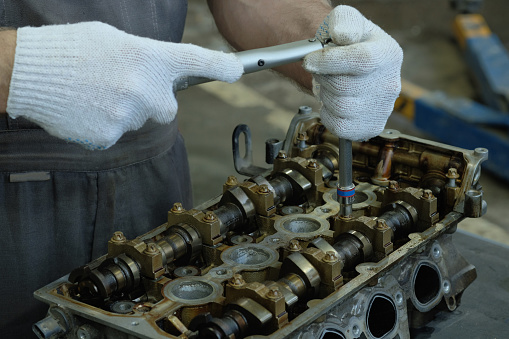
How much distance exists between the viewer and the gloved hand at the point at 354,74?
1.15 meters

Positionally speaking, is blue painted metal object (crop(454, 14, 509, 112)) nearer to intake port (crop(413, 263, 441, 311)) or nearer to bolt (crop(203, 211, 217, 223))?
intake port (crop(413, 263, 441, 311))

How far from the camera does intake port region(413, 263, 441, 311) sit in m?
1.25

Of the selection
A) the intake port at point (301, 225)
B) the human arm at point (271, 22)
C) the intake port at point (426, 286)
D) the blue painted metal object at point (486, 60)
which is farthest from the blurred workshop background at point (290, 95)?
the intake port at point (301, 225)

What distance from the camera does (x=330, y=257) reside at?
42.6 inches

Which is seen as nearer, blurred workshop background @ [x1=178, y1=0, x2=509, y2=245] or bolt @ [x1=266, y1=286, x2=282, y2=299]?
bolt @ [x1=266, y1=286, x2=282, y2=299]

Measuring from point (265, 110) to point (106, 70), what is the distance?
3431 millimetres

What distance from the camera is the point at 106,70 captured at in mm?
986

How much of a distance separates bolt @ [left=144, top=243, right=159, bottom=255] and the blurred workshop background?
7.07 feet

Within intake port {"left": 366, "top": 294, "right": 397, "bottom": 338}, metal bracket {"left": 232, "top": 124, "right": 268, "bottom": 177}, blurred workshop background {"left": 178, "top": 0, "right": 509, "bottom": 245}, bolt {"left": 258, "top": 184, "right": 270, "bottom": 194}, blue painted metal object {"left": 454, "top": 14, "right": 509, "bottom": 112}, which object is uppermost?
bolt {"left": 258, "top": 184, "right": 270, "bottom": 194}

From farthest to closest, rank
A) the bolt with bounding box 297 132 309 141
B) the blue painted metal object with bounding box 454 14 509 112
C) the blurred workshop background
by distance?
1. the blurred workshop background
2. the blue painted metal object with bounding box 454 14 509 112
3. the bolt with bounding box 297 132 309 141

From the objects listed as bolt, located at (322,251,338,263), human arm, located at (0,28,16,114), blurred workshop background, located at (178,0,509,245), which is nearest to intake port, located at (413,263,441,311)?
bolt, located at (322,251,338,263)

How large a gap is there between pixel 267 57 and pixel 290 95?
3531 mm

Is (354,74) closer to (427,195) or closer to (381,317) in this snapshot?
(427,195)

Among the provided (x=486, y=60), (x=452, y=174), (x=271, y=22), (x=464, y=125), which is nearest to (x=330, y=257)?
(x=452, y=174)
